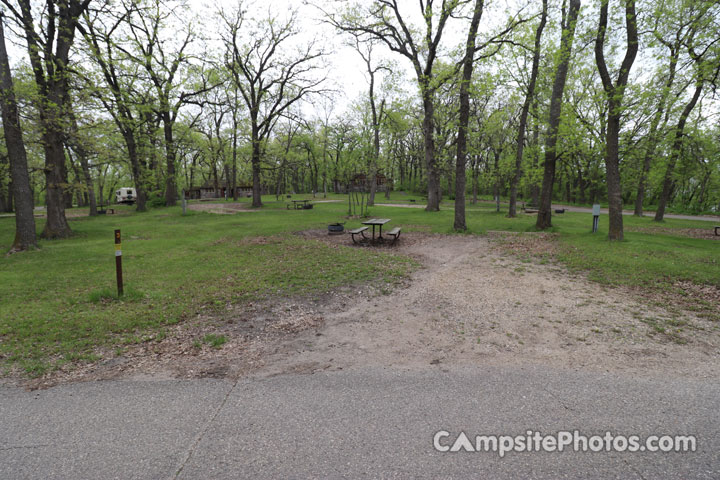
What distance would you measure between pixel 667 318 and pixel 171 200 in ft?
108

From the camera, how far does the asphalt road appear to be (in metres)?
2.18

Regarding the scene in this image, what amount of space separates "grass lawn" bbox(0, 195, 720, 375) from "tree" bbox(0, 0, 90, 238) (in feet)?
4.61

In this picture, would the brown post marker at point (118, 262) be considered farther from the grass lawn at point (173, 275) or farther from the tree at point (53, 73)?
the tree at point (53, 73)

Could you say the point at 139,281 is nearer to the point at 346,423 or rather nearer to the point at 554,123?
the point at 346,423

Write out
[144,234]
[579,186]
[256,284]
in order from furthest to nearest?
[579,186] < [144,234] < [256,284]

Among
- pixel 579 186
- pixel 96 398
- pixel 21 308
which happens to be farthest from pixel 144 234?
pixel 579 186

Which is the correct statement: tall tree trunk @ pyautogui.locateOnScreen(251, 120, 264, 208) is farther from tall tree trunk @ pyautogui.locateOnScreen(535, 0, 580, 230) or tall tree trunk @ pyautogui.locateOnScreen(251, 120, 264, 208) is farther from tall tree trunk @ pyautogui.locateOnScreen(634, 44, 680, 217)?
tall tree trunk @ pyautogui.locateOnScreen(634, 44, 680, 217)

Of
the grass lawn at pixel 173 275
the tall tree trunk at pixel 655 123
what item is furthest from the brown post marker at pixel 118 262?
the tall tree trunk at pixel 655 123

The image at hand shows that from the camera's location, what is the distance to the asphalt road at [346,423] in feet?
7.14

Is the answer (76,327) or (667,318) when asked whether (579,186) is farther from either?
(76,327)

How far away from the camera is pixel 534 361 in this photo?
12.1ft

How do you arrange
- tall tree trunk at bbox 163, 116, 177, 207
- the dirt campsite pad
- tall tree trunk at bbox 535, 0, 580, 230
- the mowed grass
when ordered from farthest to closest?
tall tree trunk at bbox 163, 116, 177, 207 → tall tree trunk at bbox 535, 0, 580, 230 → the mowed grass → the dirt campsite pad

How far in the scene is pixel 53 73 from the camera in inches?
466

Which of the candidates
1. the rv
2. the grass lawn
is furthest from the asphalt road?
the rv
